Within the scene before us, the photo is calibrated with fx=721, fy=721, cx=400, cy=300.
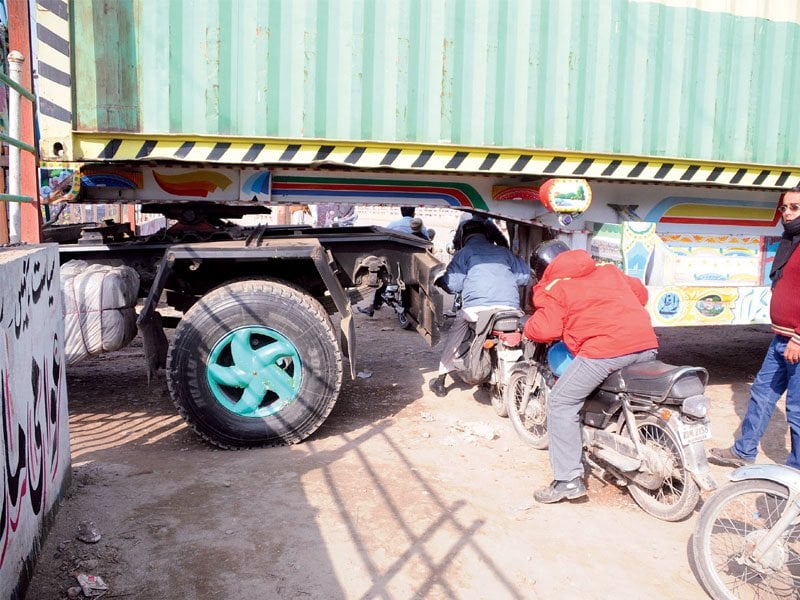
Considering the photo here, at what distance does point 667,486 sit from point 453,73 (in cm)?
305

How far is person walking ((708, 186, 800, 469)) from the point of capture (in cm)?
412

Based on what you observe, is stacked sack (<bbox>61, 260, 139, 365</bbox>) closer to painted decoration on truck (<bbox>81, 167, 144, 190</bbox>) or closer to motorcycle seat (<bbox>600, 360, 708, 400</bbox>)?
painted decoration on truck (<bbox>81, 167, 144, 190</bbox>)

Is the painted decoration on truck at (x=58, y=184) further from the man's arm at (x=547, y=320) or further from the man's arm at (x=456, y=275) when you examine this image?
the man's arm at (x=547, y=320)

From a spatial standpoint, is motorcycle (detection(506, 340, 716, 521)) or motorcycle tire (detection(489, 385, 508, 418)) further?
motorcycle tire (detection(489, 385, 508, 418))

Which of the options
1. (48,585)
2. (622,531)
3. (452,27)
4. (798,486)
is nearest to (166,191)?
(452,27)

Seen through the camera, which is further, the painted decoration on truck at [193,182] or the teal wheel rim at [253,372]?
the painted decoration on truck at [193,182]

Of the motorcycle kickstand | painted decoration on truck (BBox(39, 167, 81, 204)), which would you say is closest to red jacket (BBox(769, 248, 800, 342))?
the motorcycle kickstand

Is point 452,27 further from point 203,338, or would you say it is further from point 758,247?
point 758,247

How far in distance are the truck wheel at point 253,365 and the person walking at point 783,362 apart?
2603mm

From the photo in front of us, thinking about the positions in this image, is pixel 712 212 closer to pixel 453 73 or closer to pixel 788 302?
pixel 788 302

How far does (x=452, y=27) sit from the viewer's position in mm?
5047

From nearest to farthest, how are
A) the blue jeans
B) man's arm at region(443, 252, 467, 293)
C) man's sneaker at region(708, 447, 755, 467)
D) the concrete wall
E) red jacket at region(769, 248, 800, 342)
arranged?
the concrete wall → red jacket at region(769, 248, 800, 342) → the blue jeans → man's sneaker at region(708, 447, 755, 467) → man's arm at region(443, 252, 467, 293)

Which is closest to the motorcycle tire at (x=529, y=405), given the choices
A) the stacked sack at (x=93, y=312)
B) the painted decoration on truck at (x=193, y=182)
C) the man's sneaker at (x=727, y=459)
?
the man's sneaker at (x=727, y=459)

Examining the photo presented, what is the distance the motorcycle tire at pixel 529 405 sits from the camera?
15.7 ft
